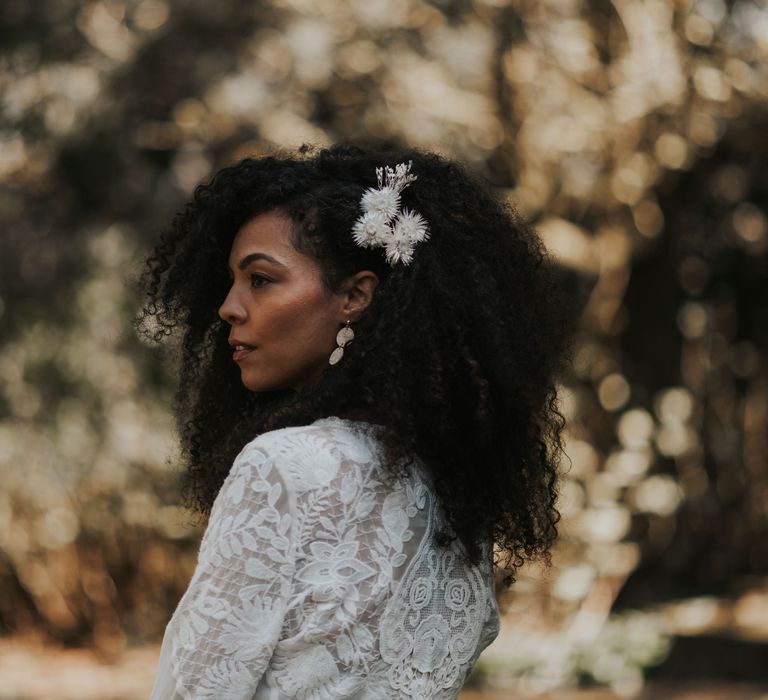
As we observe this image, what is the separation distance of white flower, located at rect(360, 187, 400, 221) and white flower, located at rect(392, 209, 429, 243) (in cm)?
2

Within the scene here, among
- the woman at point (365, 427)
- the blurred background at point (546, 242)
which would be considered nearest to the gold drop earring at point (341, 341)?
the woman at point (365, 427)

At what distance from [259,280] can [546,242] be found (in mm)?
4283

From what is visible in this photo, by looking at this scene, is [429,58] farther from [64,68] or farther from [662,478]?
[662,478]

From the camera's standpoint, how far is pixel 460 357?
1921 millimetres

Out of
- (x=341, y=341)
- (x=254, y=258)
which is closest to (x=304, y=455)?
(x=341, y=341)

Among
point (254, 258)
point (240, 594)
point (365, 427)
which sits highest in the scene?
point (254, 258)

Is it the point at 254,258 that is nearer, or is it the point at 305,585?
the point at 305,585

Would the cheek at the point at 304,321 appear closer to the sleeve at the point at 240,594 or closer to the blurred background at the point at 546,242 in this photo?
the sleeve at the point at 240,594

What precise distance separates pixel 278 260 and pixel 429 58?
4624mm

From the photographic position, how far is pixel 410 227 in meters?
1.96

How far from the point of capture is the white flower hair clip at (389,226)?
1939mm

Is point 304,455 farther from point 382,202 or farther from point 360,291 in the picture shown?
point 382,202

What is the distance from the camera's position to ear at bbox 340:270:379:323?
197 cm

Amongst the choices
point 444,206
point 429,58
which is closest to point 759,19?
point 429,58
